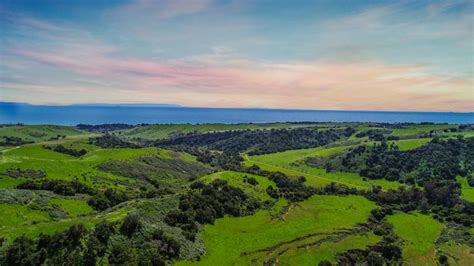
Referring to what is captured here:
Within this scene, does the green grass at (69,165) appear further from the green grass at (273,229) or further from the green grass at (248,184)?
the green grass at (273,229)

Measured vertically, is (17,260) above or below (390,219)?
above

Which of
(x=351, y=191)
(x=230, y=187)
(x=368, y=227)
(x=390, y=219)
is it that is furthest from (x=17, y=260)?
(x=351, y=191)

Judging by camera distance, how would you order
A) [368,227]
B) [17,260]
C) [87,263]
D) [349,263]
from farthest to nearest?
[368,227] → [349,263] → [87,263] → [17,260]

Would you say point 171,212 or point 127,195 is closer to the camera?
point 171,212

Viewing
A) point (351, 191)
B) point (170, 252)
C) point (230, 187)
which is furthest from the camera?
point (351, 191)

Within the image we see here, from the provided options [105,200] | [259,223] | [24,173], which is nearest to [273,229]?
[259,223]

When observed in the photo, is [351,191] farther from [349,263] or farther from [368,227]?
[349,263]
